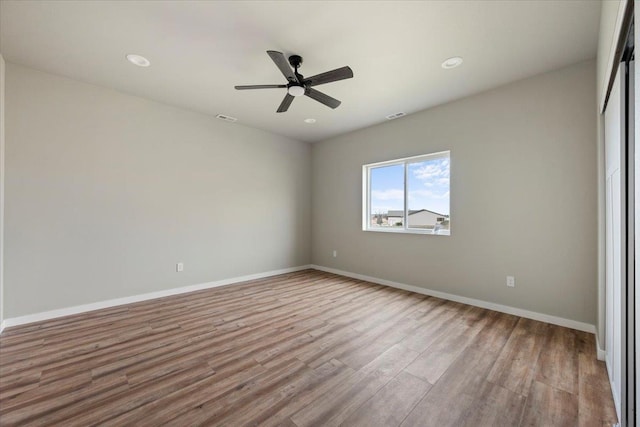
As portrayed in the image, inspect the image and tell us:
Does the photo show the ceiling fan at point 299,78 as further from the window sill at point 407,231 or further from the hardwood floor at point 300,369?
the hardwood floor at point 300,369

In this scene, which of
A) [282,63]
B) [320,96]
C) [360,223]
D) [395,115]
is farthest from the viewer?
[360,223]

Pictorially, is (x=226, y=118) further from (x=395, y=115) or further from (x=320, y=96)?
(x=395, y=115)

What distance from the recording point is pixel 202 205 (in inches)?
163

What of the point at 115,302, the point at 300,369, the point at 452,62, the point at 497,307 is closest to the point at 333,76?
the point at 452,62

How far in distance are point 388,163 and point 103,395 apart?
4317mm

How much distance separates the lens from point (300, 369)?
1966 mm

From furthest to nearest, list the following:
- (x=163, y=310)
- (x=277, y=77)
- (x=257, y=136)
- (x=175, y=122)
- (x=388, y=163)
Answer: (x=257, y=136), (x=388, y=163), (x=175, y=122), (x=163, y=310), (x=277, y=77)

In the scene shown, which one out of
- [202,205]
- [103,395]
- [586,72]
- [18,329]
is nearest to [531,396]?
[103,395]

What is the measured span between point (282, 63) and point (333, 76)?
1.55 feet

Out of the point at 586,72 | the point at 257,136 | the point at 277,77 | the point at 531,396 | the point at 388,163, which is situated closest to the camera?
the point at 531,396

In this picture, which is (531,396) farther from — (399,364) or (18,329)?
(18,329)

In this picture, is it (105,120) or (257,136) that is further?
(257,136)

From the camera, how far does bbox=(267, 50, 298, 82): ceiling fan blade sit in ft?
6.72

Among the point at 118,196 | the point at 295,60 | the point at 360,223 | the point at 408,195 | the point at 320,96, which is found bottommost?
the point at 360,223
